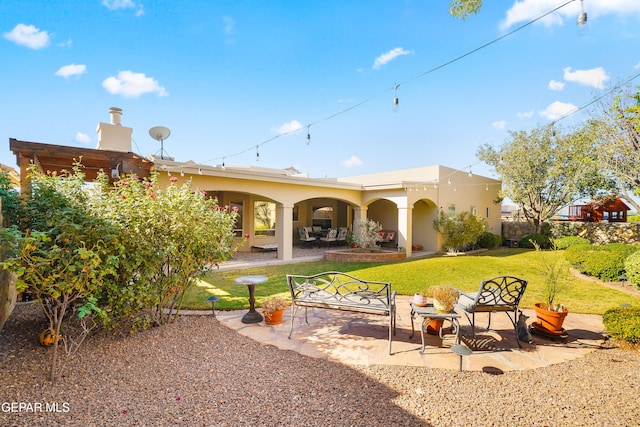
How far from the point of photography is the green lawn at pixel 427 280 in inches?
232

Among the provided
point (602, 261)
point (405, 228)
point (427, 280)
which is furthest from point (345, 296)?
point (602, 261)

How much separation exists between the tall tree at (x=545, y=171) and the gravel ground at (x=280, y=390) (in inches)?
515

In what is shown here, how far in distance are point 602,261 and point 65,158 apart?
14109mm

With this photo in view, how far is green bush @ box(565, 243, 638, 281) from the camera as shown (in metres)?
8.08

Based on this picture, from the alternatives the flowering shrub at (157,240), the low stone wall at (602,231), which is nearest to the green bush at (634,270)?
the flowering shrub at (157,240)

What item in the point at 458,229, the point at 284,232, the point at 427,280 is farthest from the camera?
the point at 458,229

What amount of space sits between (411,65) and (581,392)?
251 inches

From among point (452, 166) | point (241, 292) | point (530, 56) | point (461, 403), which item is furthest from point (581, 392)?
point (452, 166)

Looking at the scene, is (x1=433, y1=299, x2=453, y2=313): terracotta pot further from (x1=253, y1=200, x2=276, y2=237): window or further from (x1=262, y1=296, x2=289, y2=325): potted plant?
(x1=253, y1=200, x2=276, y2=237): window

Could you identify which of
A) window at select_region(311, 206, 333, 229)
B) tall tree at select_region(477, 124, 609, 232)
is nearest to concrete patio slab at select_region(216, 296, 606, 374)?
window at select_region(311, 206, 333, 229)

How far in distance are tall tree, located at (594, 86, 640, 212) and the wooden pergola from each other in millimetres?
14327

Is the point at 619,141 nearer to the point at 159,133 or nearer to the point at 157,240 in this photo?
the point at 157,240

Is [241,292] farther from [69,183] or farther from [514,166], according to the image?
[514,166]

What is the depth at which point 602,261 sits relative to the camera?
8.40 m
